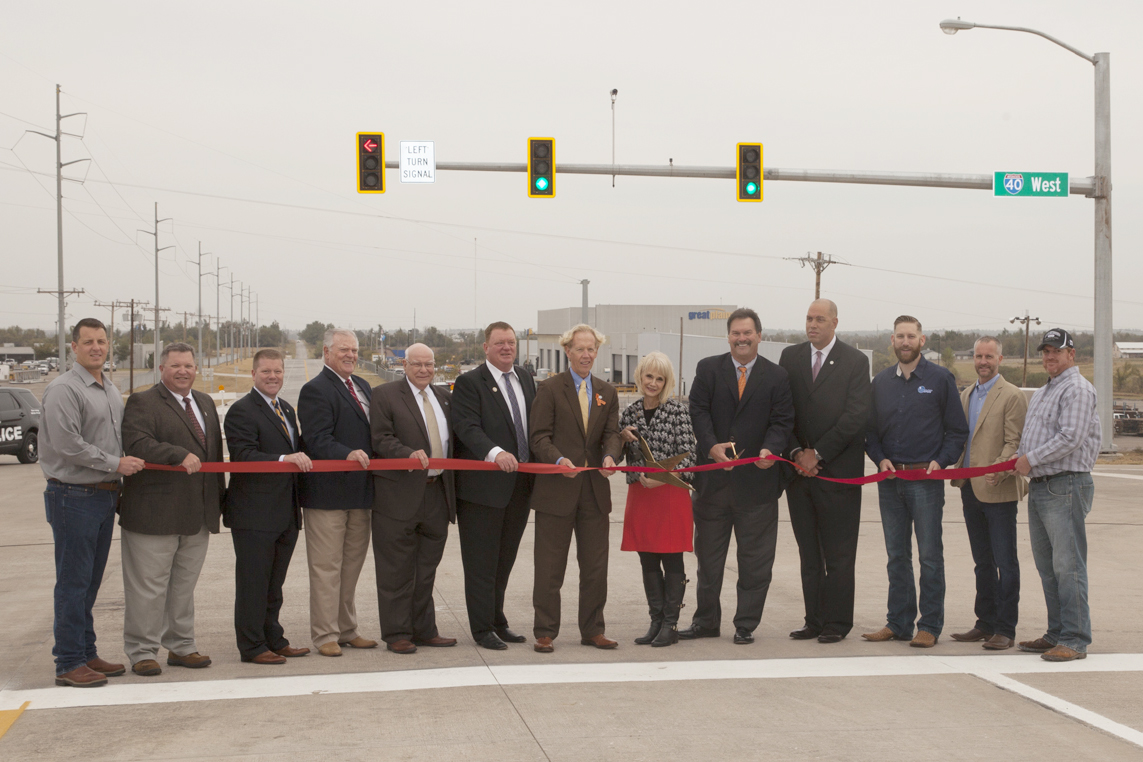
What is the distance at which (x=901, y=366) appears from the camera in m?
6.69

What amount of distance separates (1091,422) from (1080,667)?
4.96 feet

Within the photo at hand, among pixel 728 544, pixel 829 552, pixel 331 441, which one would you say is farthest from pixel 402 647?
pixel 829 552

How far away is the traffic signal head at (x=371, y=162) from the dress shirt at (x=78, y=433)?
12845 mm

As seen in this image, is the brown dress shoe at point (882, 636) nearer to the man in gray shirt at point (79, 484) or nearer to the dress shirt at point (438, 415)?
the dress shirt at point (438, 415)

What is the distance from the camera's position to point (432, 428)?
6.47 meters

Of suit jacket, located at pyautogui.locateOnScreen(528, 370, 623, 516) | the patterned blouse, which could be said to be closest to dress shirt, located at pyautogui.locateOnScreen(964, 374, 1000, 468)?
the patterned blouse

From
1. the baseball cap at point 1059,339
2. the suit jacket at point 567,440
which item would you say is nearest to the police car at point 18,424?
the suit jacket at point 567,440

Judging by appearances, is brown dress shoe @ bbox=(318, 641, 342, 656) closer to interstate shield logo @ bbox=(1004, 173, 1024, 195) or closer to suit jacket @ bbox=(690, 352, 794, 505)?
suit jacket @ bbox=(690, 352, 794, 505)

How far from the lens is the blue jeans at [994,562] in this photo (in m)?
6.40

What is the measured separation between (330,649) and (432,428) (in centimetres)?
156

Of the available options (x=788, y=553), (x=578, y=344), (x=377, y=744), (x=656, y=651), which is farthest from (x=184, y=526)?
(x=788, y=553)

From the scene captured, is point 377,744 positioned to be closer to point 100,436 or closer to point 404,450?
point 404,450

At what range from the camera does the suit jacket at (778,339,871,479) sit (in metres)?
6.53

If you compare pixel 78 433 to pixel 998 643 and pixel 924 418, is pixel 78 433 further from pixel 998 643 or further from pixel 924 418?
pixel 998 643
